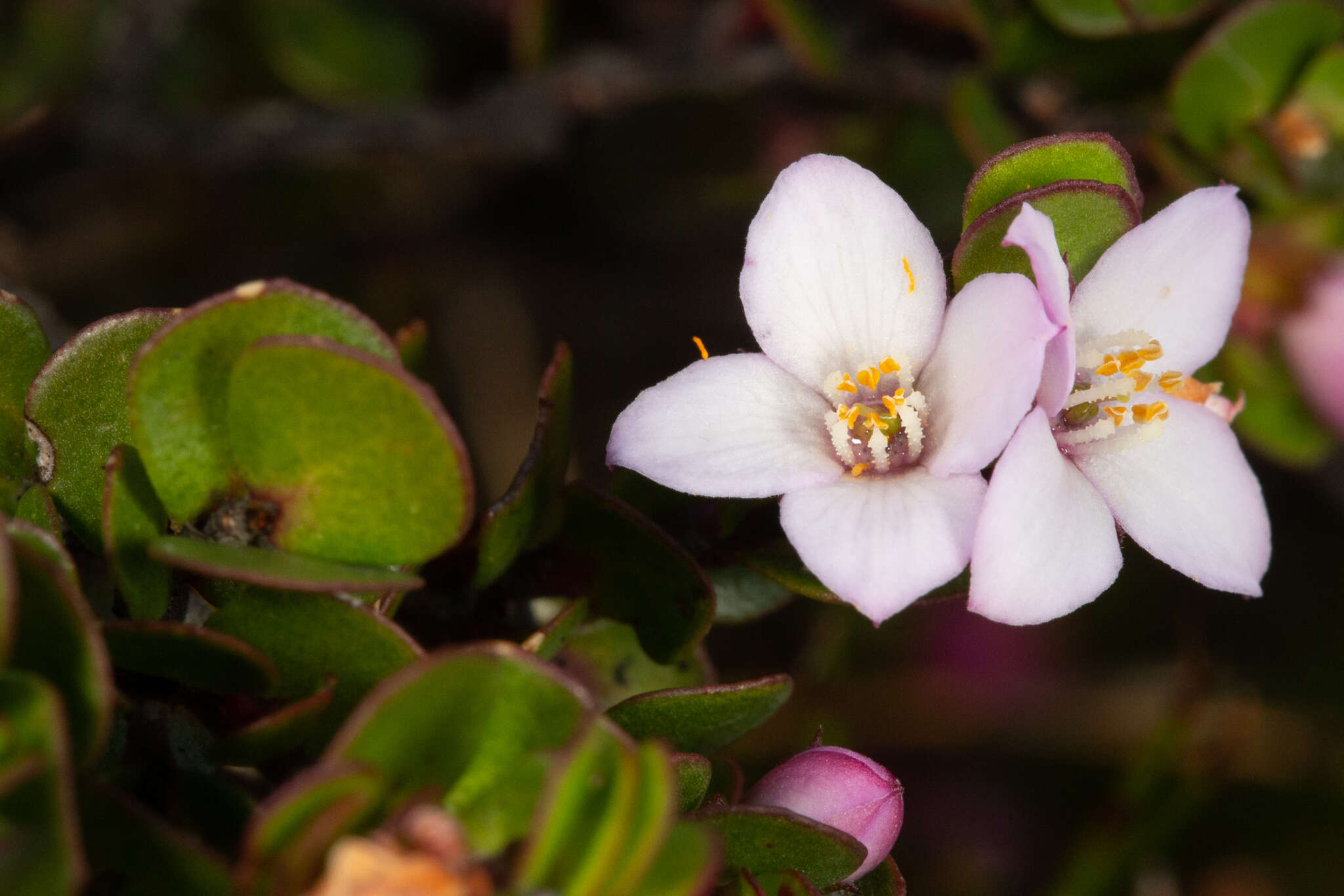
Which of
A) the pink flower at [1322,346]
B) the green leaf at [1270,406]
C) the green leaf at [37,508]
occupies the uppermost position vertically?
the green leaf at [37,508]

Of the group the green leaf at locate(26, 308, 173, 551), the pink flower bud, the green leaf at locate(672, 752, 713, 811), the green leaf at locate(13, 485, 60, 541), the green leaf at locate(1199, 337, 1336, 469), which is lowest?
the green leaf at locate(1199, 337, 1336, 469)

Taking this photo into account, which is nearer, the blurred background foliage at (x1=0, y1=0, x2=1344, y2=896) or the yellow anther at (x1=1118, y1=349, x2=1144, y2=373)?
the yellow anther at (x1=1118, y1=349, x2=1144, y2=373)

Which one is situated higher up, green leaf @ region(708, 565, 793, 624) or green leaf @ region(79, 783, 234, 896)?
green leaf @ region(79, 783, 234, 896)

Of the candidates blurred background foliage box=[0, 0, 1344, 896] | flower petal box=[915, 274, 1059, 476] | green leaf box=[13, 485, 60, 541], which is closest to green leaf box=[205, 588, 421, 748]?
green leaf box=[13, 485, 60, 541]

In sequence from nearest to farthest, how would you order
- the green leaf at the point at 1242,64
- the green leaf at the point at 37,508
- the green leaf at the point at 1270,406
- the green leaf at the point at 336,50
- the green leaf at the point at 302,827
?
the green leaf at the point at 302,827, the green leaf at the point at 37,508, the green leaf at the point at 1242,64, the green leaf at the point at 1270,406, the green leaf at the point at 336,50

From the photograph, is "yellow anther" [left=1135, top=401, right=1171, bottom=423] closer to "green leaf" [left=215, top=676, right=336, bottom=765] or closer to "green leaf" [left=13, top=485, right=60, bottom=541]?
"green leaf" [left=215, top=676, right=336, bottom=765]

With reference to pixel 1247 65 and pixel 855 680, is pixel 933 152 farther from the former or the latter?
pixel 855 680

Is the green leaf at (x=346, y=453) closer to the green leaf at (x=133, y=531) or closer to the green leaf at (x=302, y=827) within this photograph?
the green leaf at (x=133, y=531)

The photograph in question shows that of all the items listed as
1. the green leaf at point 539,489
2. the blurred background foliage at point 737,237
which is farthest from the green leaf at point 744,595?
the blurred background foliage at point 737,237

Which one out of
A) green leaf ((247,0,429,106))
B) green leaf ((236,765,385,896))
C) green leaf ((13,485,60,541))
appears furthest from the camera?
green leaf ((247,0,429,106))
